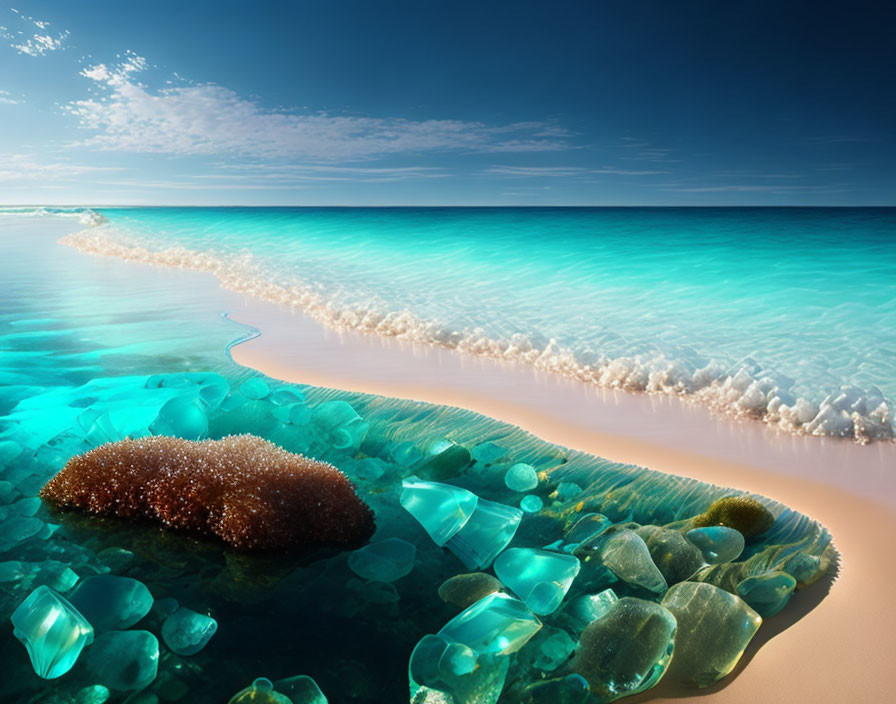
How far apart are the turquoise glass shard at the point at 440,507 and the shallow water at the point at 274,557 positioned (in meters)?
0.10

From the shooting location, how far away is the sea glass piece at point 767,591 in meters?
1.96

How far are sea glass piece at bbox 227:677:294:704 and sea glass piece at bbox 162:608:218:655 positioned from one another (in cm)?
30

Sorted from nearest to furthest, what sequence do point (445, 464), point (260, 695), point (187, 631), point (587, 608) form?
point (260, 695)
point (187, 631)
point (587, 608)
point (445, 464)

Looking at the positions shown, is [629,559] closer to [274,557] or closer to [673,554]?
[673,554]

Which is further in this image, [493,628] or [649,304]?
[649,304]

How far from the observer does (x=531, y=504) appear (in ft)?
8.62

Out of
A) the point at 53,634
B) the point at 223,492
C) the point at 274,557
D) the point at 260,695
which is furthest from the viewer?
the point at 223,492

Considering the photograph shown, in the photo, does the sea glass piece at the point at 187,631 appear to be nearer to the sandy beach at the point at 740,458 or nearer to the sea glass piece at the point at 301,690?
the sea glass piece at the point at 301,690

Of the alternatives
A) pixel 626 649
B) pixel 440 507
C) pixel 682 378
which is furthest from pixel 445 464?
pixel 682 378

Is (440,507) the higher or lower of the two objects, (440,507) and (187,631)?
the higher

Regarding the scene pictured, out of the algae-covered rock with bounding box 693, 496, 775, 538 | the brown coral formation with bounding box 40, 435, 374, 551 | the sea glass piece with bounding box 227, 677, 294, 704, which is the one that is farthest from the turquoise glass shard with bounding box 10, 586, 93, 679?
the algae-covered rock with bounding box 693, 496, 775, 538

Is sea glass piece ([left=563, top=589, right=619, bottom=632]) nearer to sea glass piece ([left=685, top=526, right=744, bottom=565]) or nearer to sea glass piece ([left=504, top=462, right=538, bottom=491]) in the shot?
sea glass piece ([left=685, top=526, right=744, bottom=565])

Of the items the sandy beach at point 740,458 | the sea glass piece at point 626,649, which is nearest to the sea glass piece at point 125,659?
the sea glass piece at point 626,649

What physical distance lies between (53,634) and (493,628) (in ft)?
3.55
